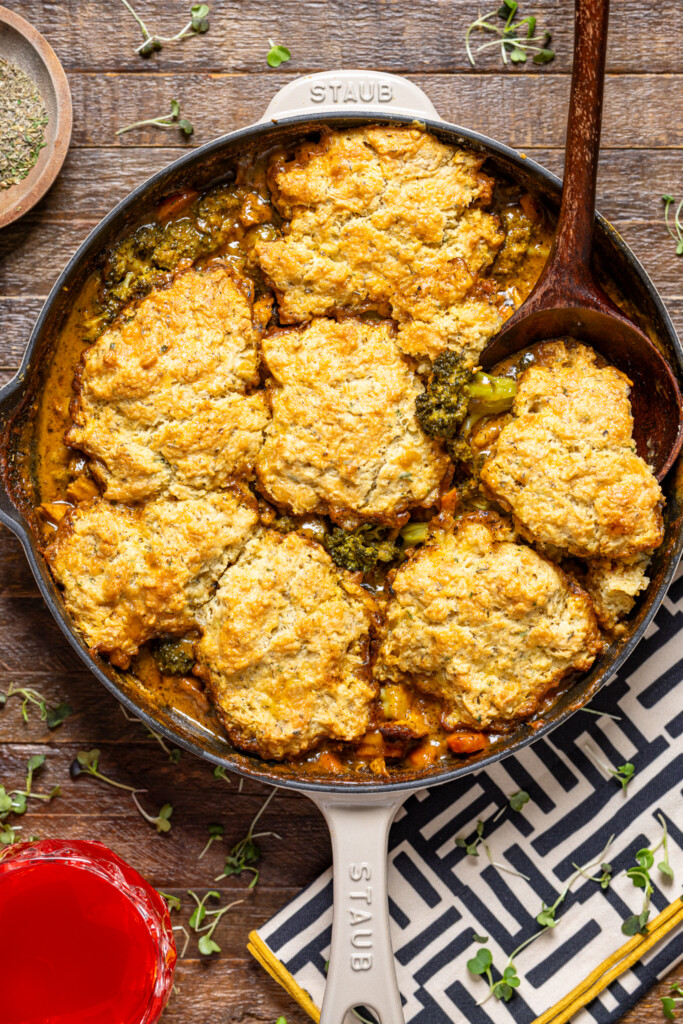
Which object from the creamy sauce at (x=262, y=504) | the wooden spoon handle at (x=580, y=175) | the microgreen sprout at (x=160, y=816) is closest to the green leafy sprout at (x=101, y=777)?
the microgreen sprout at (x=160, y=816)

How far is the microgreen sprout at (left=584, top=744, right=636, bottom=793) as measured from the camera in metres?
3.06

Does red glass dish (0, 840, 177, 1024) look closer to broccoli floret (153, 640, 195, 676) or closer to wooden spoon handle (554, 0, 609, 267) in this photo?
broccoli floret (153, 640, 195, 676)

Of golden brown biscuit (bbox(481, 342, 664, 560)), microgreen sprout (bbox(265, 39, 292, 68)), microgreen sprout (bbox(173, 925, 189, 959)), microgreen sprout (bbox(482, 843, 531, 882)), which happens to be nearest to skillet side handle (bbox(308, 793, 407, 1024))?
microgreen sprout (bbox(482, 843, 531, 882))

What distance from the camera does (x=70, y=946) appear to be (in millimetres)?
2959

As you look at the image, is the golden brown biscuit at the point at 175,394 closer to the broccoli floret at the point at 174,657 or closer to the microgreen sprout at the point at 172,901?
the broccoli floret at the point at 174,657

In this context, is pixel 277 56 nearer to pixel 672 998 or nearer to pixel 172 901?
pixel 172 901

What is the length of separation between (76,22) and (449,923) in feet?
11.8

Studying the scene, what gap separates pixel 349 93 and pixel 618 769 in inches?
101

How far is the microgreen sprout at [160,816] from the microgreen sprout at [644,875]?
170cm

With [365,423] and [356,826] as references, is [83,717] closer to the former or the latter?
[356,826]

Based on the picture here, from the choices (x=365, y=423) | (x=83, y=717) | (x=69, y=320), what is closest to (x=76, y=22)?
(x=69, y=320)

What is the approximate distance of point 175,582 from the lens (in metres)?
2.68

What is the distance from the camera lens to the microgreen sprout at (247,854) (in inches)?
122

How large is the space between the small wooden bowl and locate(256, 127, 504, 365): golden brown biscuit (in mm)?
847
